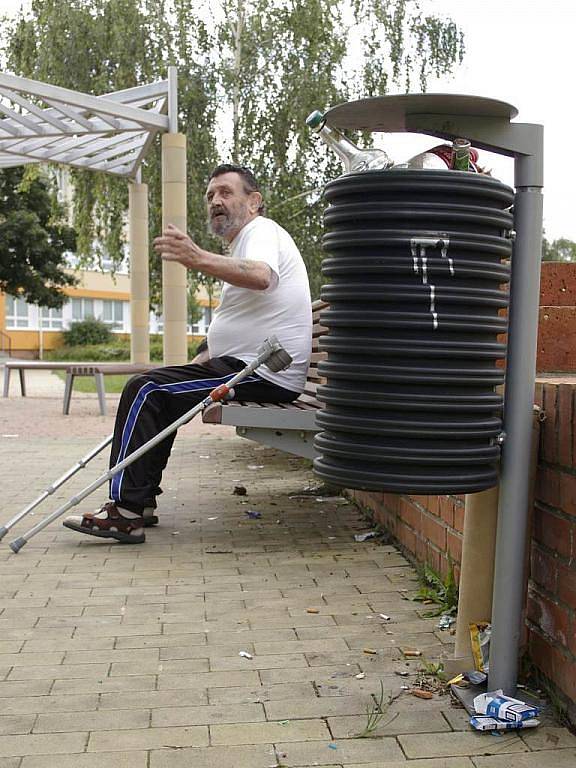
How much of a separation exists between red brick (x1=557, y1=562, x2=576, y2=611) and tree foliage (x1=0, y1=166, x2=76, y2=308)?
37073 mm

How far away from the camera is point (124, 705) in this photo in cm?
278

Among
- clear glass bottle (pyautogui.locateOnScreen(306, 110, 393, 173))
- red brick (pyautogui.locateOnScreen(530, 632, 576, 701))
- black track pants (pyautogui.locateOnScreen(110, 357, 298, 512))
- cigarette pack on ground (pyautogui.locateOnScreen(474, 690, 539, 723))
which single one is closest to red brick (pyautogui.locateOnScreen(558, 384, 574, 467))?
red brick (pyautogui.locateOnScreen(530, 632, 576, 701))

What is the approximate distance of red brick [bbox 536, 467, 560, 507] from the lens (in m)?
2.72

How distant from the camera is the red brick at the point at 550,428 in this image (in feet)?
9.07

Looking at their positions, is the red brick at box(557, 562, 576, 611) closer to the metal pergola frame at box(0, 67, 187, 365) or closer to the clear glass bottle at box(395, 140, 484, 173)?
the clear glass bottle at box(395, 140, 484, 173)

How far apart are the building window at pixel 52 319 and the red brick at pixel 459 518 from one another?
55894 mm

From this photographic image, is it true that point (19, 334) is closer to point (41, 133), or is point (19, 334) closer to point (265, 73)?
point (265, 73)

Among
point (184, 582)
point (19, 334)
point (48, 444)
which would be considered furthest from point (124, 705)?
point (19, 334)

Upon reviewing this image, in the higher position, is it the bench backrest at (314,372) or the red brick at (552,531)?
the bench backrest at (314,372)

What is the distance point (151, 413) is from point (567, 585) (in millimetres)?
2722

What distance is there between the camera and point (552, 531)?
2744 millimetres

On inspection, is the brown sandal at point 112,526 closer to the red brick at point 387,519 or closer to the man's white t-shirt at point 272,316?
the man's white t-shirt at point 272,316

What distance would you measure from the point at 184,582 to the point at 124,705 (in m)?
1.45

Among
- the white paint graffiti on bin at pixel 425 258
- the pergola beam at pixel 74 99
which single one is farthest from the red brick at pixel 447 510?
the pergola beam at pixel 74 99
